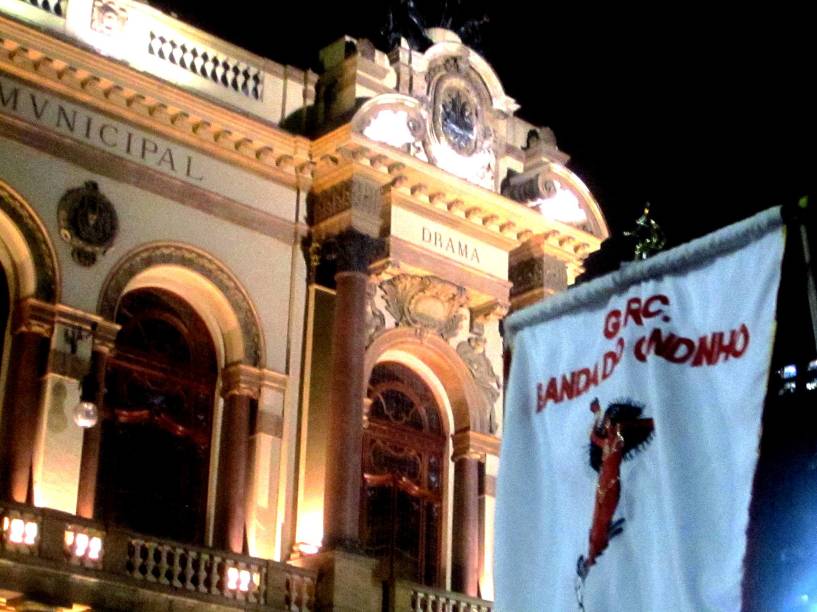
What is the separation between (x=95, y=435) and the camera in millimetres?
19719

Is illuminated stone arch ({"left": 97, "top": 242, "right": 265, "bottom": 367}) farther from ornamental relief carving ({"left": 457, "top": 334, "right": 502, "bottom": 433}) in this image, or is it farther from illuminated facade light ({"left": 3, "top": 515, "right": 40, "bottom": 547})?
illuminated facade light ({"left": 3, "top": 515, "right": 40, "bottom": 547})

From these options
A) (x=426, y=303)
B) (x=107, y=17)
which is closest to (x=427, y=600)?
(x=426, y=303)

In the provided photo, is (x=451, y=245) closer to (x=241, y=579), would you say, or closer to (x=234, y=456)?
(x=234, y=456)

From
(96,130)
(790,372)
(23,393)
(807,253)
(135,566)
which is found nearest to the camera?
(807,253)

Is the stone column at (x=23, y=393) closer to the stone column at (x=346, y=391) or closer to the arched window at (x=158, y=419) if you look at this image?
the arched window at (x=158, y=419)

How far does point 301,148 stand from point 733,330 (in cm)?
1787

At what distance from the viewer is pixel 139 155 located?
21344 millimetres

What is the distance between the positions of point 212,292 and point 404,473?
4.47 meters

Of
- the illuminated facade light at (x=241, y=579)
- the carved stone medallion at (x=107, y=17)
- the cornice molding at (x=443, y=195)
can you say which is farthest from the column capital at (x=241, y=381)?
the carved stone medallion at (x=107, y=17)

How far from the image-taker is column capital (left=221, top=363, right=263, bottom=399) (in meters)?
21.6

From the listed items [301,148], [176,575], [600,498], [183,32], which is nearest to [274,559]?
[176,575]

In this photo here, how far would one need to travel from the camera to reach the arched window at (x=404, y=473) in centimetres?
2300

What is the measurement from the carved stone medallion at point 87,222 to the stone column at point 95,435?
106 centimetres

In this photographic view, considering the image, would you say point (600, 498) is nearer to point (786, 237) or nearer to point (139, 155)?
point (786, 237)
